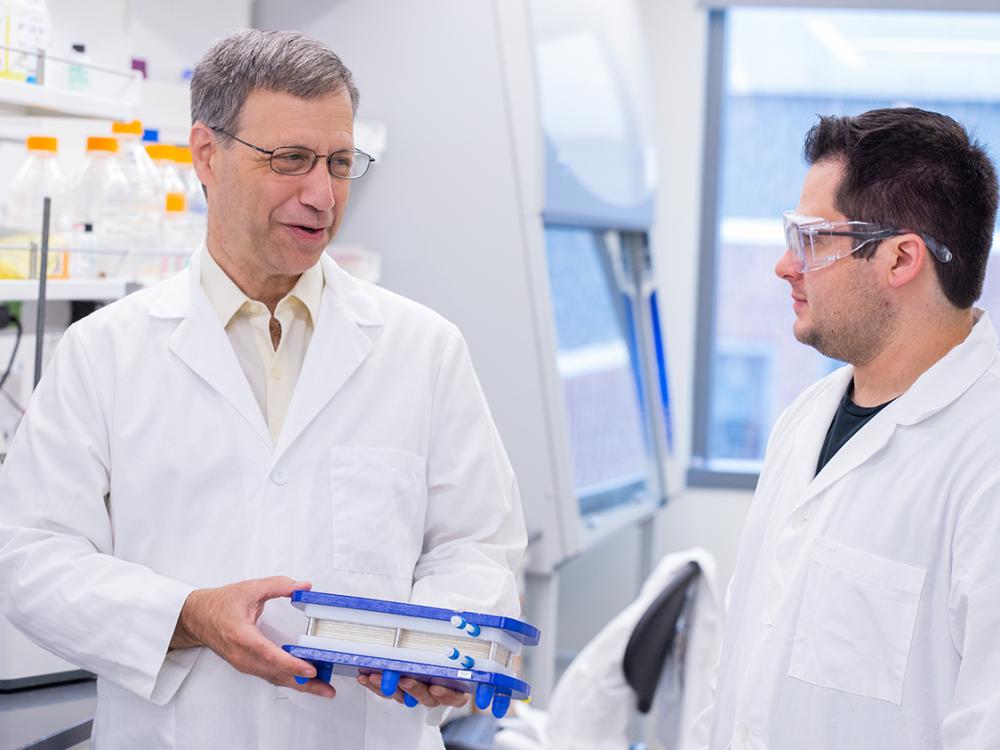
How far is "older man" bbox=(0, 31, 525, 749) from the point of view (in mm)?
1326

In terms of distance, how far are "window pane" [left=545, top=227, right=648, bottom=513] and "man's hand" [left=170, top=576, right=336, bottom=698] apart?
1.56 meters

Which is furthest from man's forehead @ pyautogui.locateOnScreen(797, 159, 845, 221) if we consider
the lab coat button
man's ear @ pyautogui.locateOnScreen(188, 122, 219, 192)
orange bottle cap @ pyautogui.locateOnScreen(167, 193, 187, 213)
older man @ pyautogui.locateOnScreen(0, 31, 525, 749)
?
orange bottle cap @ pyautogui.locateOnScreen(167, 193, 187, 213)

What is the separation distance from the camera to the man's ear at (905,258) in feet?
4.47

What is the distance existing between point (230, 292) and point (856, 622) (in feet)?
2.69

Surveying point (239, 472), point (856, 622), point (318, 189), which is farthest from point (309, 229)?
point (856, 622)

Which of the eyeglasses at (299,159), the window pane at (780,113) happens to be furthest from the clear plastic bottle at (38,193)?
the window pane at (780,113)

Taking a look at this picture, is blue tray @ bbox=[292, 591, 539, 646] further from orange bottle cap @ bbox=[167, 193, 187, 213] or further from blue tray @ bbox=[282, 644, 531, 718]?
orange bottle cap @ bbox=[167, 193, 187, 213]

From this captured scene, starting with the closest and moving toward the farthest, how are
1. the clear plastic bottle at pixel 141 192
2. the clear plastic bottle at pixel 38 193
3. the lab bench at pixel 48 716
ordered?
1. the lab bench at pixel 48 716
2. the clear plastic bottle at pixel 38 193
3. the clear plastic bottle at pixel 141 192

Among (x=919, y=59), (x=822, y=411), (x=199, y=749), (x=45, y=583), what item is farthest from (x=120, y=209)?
→ (x=919, y=59)

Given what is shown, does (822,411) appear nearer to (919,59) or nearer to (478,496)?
(478,496)

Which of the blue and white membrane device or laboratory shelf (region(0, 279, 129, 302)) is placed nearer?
the blue and white membrane device

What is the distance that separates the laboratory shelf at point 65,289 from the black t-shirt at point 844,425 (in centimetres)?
111

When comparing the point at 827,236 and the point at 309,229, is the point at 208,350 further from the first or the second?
the point at 827,236

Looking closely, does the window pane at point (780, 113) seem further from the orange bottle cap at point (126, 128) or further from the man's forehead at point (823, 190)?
the man's forehead at point (823, 190)
